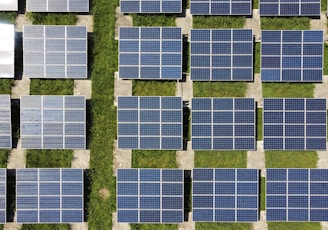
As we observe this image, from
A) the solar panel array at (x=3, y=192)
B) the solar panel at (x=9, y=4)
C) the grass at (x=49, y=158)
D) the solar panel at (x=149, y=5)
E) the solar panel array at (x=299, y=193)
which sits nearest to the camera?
the solar panel array at (x=3, y=192)

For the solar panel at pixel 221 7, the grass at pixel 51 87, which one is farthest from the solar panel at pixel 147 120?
Answer: the solar panel at pixel 221 7

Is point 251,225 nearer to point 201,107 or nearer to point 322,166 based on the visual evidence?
point 322,166

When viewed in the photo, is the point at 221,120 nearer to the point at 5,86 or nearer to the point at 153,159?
the point at 153,159

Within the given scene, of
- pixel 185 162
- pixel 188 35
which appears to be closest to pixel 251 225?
pixel 185 162

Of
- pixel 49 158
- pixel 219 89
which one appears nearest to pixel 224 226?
pixel 219 89

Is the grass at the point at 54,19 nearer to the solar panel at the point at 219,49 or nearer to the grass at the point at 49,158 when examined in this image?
the solar panel at the point at 219,49

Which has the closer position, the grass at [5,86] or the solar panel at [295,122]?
the solar panel at [295,122]

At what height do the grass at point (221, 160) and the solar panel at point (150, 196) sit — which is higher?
the grass at point (221, 160)
